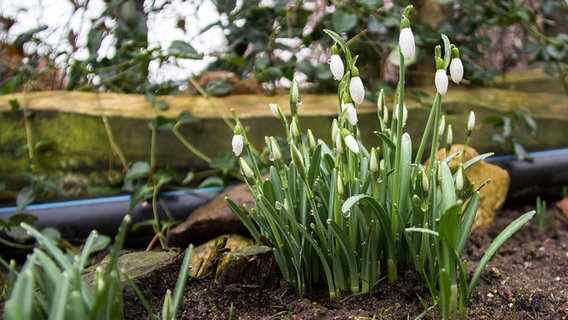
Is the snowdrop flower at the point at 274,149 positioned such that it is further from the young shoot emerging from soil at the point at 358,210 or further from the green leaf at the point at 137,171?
the green leaf at the point at 137,171

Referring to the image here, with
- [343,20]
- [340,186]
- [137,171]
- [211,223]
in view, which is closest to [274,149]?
[340,186]

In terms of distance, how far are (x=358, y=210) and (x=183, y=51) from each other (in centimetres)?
136

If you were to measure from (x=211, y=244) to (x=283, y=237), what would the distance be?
2.00 feet

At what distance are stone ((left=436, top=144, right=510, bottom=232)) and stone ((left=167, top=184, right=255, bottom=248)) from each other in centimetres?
82

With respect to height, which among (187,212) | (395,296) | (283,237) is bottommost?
(187,212)

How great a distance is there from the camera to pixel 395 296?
1410 millimetres

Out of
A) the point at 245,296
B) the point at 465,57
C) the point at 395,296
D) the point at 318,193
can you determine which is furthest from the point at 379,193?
the point at 465,57

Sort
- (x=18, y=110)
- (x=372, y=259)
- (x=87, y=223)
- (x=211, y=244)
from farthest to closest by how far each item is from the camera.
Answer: (x=18, y=110), (x=87, y=223), (x=211, y=244), (x=372, y=259)

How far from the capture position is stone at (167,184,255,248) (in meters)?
2.02

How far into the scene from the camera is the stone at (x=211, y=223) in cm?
202

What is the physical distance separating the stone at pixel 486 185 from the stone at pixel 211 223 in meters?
0.82

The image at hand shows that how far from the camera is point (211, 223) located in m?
2.04

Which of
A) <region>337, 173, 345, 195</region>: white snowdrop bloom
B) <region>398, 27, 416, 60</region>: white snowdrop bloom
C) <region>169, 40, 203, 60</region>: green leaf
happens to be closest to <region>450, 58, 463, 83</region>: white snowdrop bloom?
<region>398, 27, 416, 60</region>: white snowdrop bloom

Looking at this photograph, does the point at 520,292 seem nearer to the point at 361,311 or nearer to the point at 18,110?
the point at 361,311
